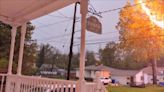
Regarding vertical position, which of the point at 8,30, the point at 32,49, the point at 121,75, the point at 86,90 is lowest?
the point at 121,75

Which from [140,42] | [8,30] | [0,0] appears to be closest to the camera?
[0,0]

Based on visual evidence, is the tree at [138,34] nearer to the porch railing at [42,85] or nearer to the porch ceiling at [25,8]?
the porch ceiling at [25,8]

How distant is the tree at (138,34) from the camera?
16.2 metres

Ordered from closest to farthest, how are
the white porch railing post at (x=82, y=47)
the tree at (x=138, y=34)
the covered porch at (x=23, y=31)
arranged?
the white porch railing post at (x=82, y=47), the covered porch at (x=23, y=31), the tree at (x=138, y=34)

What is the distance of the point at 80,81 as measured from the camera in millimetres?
3025

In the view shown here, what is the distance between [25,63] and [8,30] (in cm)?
203

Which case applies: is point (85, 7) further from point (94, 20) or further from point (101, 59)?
point (101, 59)

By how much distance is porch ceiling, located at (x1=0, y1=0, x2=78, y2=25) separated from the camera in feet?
12.1

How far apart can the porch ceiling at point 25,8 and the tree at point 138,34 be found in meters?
11.0

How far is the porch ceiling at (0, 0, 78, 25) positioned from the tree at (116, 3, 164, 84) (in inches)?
433

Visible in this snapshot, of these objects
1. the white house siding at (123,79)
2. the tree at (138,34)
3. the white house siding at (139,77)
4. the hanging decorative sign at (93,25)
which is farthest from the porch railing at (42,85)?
the white house siding at (139,77)

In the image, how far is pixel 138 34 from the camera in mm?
17172

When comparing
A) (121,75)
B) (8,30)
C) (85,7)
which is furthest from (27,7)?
(121,75)

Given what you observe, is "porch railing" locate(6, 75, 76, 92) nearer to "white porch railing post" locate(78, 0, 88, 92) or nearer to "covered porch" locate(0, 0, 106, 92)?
"covered porch" locate(0, 0, 106, 92)
